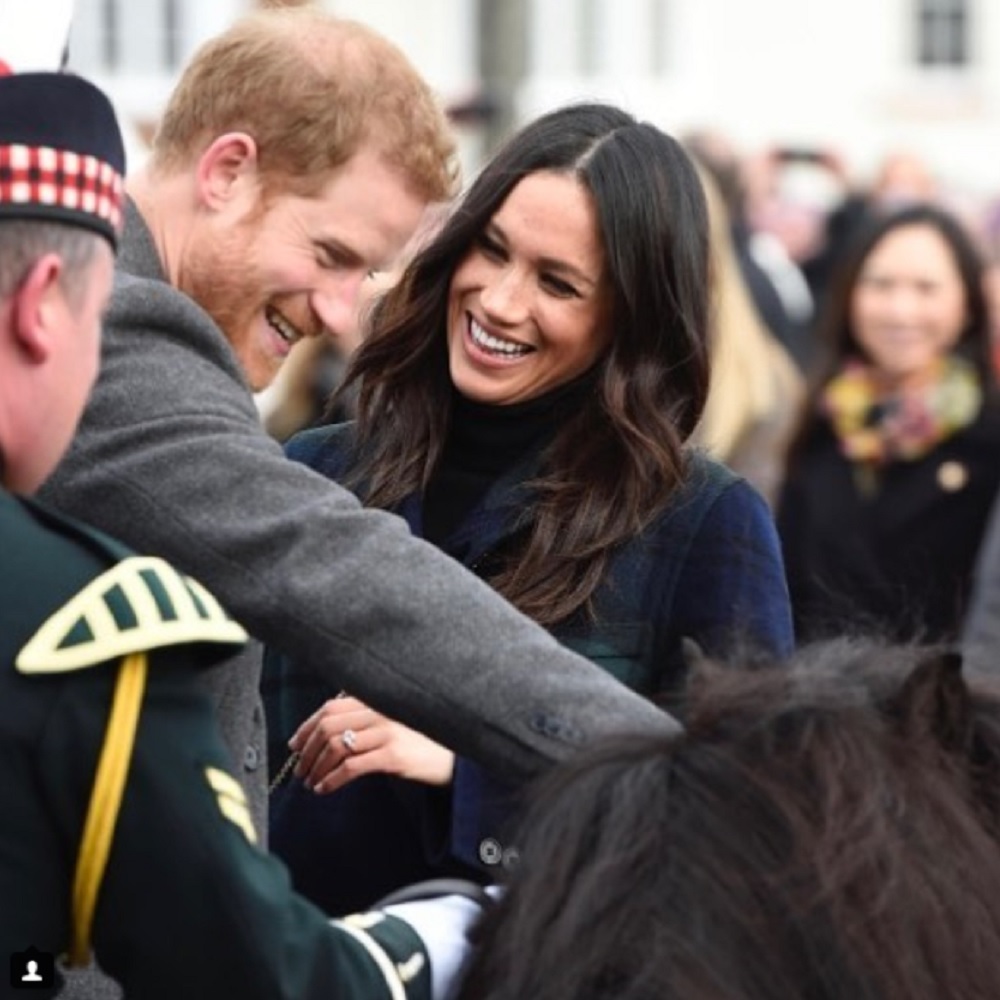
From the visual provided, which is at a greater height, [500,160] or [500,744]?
[500,160]

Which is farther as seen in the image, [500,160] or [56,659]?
[500,160]

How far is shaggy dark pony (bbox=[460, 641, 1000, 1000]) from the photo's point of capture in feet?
7.33

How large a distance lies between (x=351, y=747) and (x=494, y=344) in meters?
0.67

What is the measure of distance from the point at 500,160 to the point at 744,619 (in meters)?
0.65

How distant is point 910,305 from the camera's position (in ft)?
23.6

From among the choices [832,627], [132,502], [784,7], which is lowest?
[784,7]

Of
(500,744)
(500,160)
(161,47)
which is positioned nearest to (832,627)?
(500,160)

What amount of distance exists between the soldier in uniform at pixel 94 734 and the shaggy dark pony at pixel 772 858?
0.21m

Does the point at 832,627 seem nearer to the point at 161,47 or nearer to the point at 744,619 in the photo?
the point at 744,619

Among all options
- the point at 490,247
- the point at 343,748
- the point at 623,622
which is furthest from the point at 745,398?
the point at 343,748

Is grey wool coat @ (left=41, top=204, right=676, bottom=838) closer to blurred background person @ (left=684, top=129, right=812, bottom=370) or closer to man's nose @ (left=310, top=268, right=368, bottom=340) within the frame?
man's nose @ (left=310, top=268, right=368, bottom=340)

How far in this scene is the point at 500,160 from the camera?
362cm

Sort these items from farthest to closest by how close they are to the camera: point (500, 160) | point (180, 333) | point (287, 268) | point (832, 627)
Result: point (832, 627) → point (500, 160) → point (287, 268) → point (180, 333)

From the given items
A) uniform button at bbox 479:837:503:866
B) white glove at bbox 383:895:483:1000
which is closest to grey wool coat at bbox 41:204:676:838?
white glove at bbox 383:895:483:1000
